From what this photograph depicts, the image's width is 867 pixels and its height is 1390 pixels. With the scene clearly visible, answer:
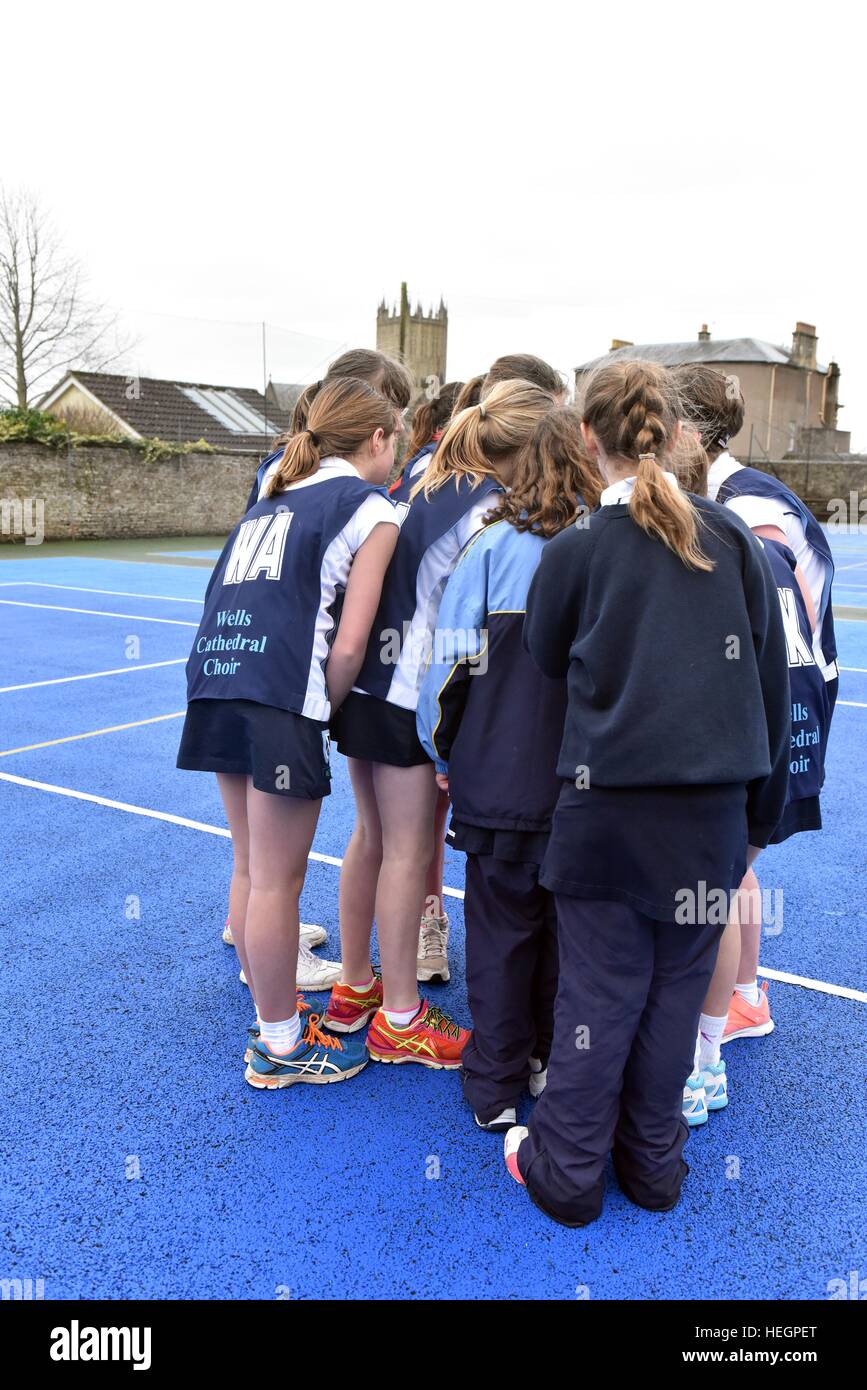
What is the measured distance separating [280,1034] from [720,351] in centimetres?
5509

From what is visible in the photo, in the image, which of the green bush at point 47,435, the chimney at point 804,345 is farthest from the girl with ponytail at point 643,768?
the chimney at point 804,345

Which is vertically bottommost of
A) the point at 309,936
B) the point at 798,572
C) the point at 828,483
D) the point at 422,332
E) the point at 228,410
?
the point at 309,936

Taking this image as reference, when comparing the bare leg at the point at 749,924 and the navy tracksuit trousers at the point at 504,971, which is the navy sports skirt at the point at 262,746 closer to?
the navy tracksuit trousers at the point at 504,971

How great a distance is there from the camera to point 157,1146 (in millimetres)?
2627

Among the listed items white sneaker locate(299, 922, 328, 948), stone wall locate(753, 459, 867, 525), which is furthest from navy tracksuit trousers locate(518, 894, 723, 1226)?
stone wall locate(753, 459, 867, 525)

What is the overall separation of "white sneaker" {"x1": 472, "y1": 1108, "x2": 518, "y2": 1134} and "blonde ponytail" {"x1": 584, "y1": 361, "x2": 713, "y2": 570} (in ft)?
5.20

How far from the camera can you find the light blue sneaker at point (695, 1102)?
2.77m

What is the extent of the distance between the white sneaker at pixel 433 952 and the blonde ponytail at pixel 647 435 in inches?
75.1

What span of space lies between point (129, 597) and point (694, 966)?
Answer: 39.9ft

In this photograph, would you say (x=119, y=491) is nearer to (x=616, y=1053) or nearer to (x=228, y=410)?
(x=228, y=410)

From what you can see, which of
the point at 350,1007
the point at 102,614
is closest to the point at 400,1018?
the point at 350,1007

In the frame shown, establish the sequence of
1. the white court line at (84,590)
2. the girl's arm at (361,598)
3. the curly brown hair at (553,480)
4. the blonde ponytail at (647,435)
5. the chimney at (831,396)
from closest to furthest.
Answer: the blonde ponytail at (647,435), the curly brown hair at (553,480), the girl's arm at (361,598), the white court line at (84,590), the chimney at (831,396)

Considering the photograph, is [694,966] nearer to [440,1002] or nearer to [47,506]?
[440,1002]

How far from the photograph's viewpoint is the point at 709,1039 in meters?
2.81
